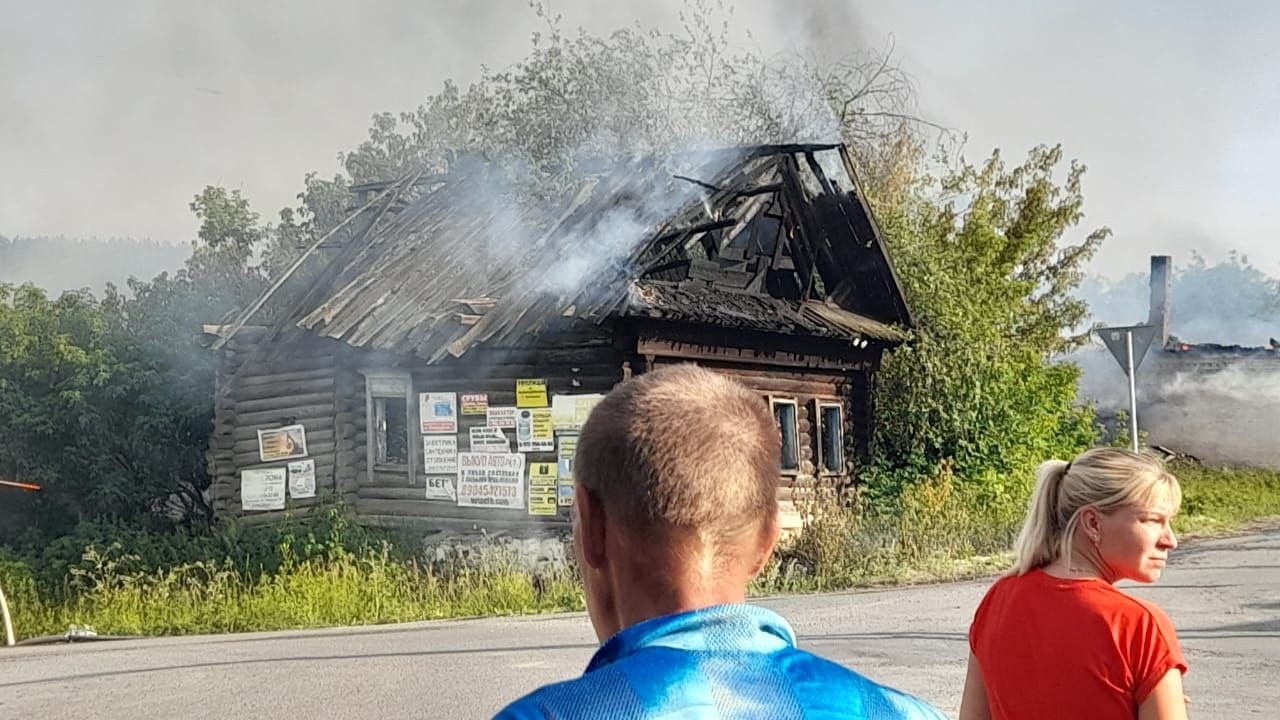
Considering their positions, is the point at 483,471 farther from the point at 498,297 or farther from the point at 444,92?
the point at 444,92

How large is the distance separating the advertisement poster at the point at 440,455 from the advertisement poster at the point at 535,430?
892mm

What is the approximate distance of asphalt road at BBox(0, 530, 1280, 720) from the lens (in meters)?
8.00

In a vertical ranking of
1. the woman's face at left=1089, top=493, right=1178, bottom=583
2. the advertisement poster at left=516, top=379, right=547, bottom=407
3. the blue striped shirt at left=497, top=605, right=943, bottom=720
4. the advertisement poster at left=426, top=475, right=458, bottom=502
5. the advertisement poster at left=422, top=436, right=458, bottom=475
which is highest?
the advertisement poster at left=516, top=379, right=547, bottom=407

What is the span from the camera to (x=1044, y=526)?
3201 mm

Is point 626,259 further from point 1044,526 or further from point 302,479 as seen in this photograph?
point 1044,526

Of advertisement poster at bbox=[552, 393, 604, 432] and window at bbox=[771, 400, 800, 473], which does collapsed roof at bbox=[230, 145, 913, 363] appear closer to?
advertisement poster at bbox=[552, 393, 604, 432]

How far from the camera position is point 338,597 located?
542 inches

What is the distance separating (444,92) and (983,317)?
20728mm

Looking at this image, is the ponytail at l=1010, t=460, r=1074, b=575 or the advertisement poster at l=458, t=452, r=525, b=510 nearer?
the ponytail at l=1010, t=460, r=1074, b=575

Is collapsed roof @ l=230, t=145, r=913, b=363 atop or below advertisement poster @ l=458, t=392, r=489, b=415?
atop

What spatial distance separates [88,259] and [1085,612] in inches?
1476

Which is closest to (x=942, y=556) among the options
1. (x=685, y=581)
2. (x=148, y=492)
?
(x=148, y=492)

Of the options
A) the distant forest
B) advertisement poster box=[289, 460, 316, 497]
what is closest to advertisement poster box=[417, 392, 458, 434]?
advertisement poster box=[289, 460, 316, 497]

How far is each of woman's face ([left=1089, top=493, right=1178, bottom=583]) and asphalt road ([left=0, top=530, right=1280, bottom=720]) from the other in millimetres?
4322
